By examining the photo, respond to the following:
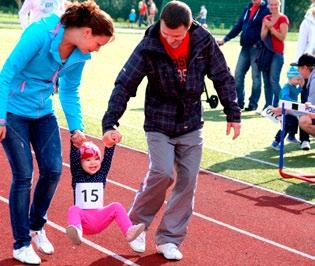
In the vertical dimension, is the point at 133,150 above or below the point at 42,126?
below

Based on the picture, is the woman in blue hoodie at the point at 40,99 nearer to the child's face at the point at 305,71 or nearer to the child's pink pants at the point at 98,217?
the child's pink pants at the point at 98,217

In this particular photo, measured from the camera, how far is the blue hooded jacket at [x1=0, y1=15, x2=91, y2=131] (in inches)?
200

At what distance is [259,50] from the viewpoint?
549 inches

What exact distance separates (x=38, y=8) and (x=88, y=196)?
6.76 metres

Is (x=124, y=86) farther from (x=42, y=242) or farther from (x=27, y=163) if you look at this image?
(x=42, y=242)

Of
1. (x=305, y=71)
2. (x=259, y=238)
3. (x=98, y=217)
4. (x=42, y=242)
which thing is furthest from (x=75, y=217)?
(x=305, y=71)

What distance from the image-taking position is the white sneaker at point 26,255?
17.9ft

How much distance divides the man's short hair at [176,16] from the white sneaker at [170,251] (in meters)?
1.73

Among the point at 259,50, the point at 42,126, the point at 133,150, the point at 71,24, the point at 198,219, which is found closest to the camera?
the point at 71,24

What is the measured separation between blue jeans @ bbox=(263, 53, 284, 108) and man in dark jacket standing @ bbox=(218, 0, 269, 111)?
261mm

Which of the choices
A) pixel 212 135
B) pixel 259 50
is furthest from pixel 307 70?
pixel 259 50

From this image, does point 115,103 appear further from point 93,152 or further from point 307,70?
point 307,70

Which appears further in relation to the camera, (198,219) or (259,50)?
(259,50)

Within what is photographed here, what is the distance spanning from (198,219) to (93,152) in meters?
1.69
